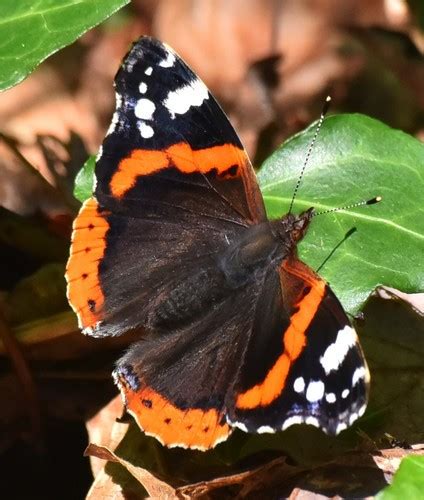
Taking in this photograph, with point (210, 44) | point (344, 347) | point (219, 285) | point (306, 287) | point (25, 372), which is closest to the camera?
point (344, 347)

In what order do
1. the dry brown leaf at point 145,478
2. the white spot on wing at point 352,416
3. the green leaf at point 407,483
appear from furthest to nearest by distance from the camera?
the dry brown leaf at point 145,478 → the white spot on wing at point 352,416 → the green leaf at point 407,483

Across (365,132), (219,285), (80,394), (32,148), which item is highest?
(365,132)

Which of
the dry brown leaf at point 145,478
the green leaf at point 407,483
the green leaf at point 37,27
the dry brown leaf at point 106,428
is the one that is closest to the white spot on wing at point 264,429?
the green leaf at point 407,483

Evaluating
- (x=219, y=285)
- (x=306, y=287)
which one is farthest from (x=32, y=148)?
(x=306, y=287)

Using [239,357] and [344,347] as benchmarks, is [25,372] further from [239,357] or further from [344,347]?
[344,347]

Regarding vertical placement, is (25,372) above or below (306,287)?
below

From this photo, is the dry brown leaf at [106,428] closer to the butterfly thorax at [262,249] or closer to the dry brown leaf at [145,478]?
the dry brown leaf at [145,478]

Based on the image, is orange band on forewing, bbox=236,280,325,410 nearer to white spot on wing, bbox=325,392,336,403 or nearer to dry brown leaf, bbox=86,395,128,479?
white spot on wing, bbox=325,392,336,403

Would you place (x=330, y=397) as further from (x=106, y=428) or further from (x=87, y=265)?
(x=106, y=428)
